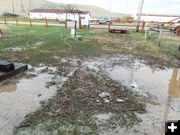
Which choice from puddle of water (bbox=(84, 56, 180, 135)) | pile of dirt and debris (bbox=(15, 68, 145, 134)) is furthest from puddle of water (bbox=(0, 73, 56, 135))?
puddle of water (bbox=(84, 56, 180, 135))

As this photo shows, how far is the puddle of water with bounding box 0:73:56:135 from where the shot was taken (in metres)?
2.49

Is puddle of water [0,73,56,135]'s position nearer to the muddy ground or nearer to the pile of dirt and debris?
the muddy ground

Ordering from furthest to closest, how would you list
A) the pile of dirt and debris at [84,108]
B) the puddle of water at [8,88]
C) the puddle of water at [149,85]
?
1. the puddle of water at [8,88]
2. the puddle of water at [149,85]
3. the pile of dirt and debris at [84,108]

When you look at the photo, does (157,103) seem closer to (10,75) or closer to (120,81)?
(120,81)

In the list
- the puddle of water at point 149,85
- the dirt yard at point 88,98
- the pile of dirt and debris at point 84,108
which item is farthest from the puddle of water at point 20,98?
the puddle of water at point 149,85

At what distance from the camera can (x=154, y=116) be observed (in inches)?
110

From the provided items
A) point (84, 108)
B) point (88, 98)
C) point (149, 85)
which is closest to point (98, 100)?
point (88, 98)

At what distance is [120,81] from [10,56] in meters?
4.15

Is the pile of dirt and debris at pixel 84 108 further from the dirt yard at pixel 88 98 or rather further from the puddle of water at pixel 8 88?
the puddle of water at pixel 8 88

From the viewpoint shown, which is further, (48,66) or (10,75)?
(48,66)

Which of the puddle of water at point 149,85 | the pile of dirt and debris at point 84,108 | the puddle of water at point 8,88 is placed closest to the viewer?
the pile of dirt and debris at point 84,108

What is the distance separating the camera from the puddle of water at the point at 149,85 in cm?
252

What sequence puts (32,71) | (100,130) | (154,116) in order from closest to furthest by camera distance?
(100,130)
(154,116)
(32,71)

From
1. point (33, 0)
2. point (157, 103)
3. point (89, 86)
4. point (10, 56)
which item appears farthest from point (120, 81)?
point (33, 0)
